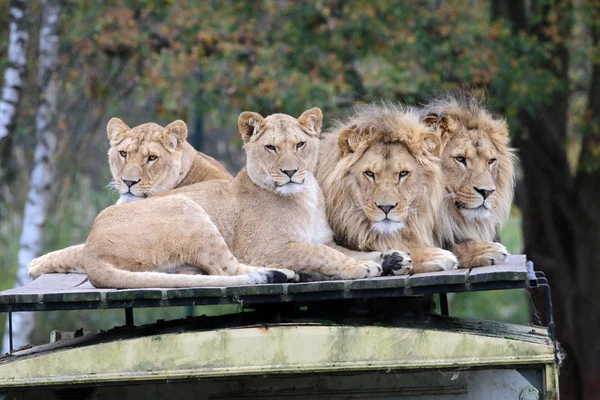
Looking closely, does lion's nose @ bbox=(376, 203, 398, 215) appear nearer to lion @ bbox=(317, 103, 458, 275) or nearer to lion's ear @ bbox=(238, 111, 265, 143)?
lion @ bbox=(317, 103, 458, 275)

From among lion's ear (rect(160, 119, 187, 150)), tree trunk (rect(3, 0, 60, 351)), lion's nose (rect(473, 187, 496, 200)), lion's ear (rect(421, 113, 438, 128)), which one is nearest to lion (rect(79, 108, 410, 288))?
lion's ear (rect(160, 119, 187, 150))

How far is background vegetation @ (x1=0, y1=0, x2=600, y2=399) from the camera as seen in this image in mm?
10391

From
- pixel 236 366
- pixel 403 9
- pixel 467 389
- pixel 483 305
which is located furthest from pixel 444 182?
pixel 483 305

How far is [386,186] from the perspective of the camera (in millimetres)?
5078

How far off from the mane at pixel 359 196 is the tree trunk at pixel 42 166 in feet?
19.8

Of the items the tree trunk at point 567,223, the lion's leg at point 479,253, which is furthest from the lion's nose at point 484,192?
the tree trunk at point 567,223

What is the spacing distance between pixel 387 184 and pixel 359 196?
0.60 ft

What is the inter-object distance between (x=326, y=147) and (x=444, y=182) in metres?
0.69

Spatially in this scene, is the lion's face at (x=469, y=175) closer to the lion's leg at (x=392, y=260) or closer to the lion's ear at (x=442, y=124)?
the lion's ear at (x=442, y=124)

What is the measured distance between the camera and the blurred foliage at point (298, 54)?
10.3 m

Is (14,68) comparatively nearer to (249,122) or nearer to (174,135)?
(174,135)

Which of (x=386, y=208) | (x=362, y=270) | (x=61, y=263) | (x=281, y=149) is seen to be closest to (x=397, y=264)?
(x=362, y=270)

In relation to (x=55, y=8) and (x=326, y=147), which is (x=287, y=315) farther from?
(x=55, y=8)

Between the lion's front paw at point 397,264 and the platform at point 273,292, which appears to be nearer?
the platform at point 273,292
